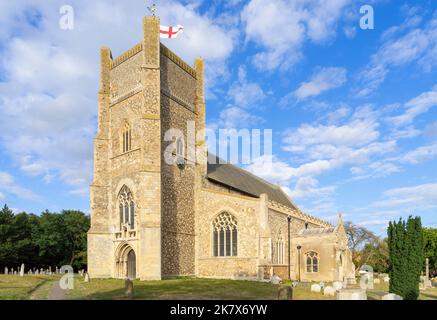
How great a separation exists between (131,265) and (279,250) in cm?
1351

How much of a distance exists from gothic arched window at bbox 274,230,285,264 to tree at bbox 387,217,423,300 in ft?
48.1

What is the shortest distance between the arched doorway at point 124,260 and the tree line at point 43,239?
30.2 meters

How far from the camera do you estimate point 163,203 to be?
29.5 m

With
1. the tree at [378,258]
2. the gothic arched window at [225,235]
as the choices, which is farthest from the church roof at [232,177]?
the tree at [378,258]

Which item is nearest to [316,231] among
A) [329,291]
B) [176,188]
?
[176,188]

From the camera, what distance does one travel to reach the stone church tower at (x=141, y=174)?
28.0m

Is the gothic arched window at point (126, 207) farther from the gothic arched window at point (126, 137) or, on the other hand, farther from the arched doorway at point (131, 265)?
the gothic arched window at point (126, 137)

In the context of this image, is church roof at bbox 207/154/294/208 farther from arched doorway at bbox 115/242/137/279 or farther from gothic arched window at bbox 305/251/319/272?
arched doorway at bbox 115/242/137/279

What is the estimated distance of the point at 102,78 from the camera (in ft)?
111

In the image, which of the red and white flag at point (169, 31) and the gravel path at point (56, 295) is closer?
the gravel path at point (56, 295)

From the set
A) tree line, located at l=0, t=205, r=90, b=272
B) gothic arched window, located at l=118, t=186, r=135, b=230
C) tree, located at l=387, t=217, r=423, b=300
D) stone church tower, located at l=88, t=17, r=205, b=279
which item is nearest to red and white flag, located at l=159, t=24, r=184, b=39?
stone church tower, located at l=88, t=17, r=205, b=279

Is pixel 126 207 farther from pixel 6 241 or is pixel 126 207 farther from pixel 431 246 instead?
pixel 431 246

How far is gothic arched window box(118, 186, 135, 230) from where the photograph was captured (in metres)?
30.0
